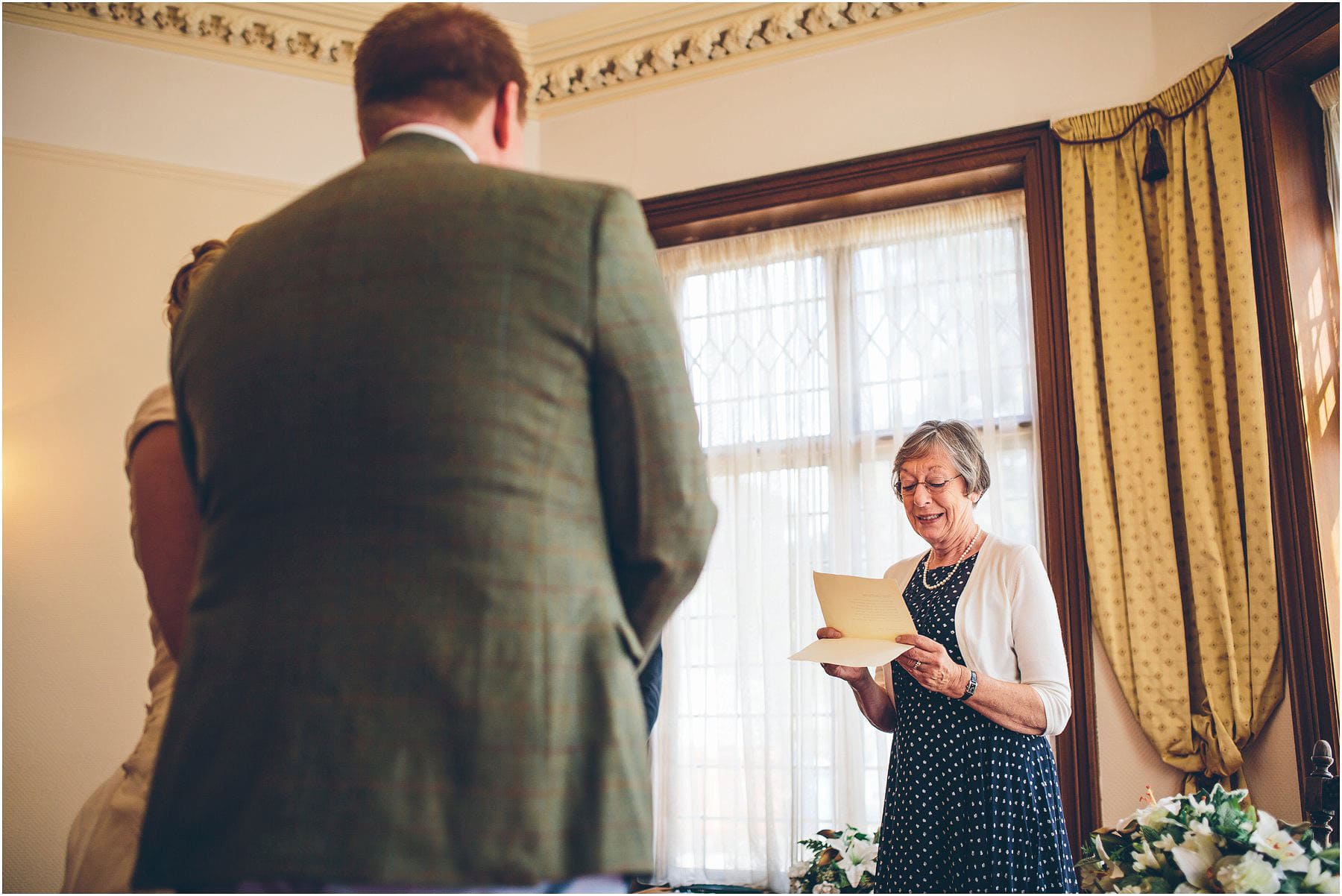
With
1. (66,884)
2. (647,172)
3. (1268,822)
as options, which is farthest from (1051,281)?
(66,884)

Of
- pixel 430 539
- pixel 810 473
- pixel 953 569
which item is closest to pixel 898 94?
pixel 810 473

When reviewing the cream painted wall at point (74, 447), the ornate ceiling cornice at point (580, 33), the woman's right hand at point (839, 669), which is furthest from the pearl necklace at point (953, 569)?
the cream painted wall at point (74, 447)

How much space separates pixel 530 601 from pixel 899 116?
356cm

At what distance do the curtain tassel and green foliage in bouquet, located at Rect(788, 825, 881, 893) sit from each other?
2.24 meters

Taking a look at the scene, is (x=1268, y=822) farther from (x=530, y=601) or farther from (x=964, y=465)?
(x=530, y=601)

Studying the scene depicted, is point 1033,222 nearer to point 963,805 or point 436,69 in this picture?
point 963,805

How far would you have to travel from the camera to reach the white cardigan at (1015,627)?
2.30 meters

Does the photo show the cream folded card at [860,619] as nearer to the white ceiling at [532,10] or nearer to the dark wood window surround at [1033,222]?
the dark wood window surround at [1033,222]

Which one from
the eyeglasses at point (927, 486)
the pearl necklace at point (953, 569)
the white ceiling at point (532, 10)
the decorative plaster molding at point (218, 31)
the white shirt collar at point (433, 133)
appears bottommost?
the pearl necklace at point (953, 569)

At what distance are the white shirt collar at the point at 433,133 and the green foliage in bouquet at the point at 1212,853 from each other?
1.72 meters

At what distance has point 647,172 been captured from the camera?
447cm

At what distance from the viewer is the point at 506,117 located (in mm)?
1137

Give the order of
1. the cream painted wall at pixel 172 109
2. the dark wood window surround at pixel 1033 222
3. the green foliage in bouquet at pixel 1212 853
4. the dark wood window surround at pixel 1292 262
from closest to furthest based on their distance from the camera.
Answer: the green foliage in bouquet at pixel 1212 853, the dark wood window surround at pixel 1292 262, the dark wood window surround at pixel 1033 222, the cream painted wall at pixel 172 109

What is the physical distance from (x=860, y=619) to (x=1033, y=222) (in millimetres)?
2002
